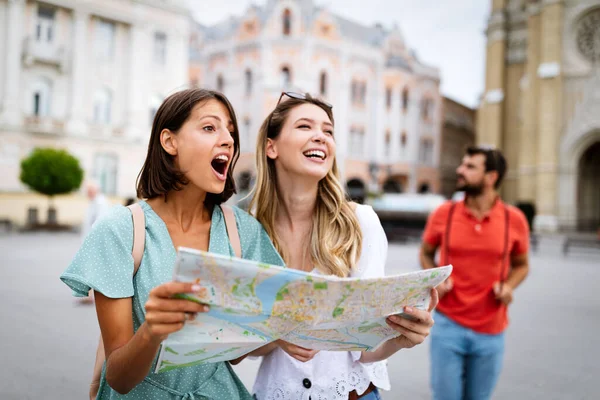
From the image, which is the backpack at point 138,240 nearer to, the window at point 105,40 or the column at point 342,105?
the window at point 105,40

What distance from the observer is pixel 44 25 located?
85.3 ft

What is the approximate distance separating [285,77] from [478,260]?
104 ft

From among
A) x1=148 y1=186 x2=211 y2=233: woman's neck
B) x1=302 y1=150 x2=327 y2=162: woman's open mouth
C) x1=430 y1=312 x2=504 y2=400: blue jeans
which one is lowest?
x1=430 y1=312 x2=504 y2=400: blue jeans

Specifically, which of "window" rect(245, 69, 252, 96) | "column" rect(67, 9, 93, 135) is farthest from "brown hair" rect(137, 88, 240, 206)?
"window" rect(245, 69, 252, 96)

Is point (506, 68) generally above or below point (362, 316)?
above

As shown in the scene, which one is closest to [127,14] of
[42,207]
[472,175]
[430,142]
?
[42,207]

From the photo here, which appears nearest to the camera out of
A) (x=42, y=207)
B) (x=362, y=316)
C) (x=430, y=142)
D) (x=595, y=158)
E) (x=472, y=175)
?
(x=362, y=316)

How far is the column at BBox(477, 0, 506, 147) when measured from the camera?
109 ft

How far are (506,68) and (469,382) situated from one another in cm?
3485

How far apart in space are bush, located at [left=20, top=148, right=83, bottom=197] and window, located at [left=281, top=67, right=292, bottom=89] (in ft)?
51.8

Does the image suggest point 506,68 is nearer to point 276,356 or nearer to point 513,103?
point 513,103

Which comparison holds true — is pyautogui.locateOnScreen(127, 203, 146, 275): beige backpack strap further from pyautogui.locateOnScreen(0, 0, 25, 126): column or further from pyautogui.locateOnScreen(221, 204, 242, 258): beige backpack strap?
pyautogui.locateOnScreen(0, 0, 25, 126): column

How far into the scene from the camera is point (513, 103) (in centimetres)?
3356

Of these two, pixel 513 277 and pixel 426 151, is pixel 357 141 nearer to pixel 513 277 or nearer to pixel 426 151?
pixel 426 151
